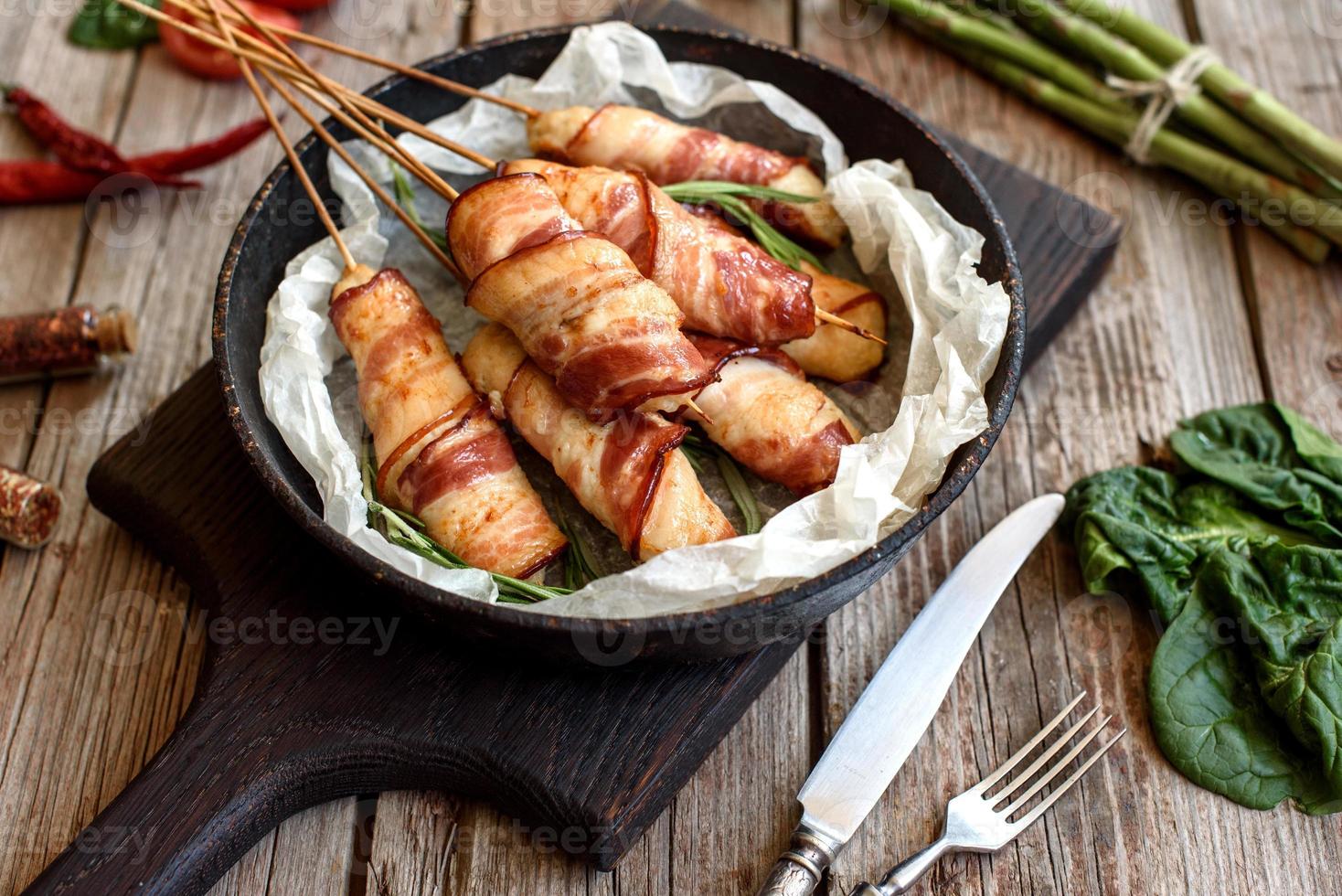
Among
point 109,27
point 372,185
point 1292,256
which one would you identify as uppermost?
point 1292,256

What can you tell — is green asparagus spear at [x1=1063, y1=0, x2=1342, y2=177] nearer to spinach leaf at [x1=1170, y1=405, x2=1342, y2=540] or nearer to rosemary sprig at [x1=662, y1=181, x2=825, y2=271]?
spinach leaf at [x1=1170, y1=405, x2=1342, y2=540]

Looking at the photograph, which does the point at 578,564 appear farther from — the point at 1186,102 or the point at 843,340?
the point at 1186,102

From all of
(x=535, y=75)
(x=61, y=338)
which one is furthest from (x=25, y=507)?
(x=535, y=75)

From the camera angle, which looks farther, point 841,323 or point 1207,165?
point 1207,165

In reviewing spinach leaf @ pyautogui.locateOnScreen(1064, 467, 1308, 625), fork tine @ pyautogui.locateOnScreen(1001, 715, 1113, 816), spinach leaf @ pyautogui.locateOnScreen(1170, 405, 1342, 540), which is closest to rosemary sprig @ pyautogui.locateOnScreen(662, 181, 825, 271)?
spinach leaf @ pyautogui.locateOnScreen(1064, 467, 1308, 625)

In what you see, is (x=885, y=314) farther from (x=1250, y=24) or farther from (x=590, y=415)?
(x=1250, y=24)

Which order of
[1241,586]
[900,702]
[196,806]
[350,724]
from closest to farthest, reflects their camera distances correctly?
[196,806] → [350,724] → [900,702] → [1241,586]

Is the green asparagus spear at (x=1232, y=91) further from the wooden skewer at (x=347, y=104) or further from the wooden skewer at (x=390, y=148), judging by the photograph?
the wooden skewer at (x=390, y=148)
